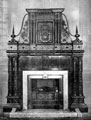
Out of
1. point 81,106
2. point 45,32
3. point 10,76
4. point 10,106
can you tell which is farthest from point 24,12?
point 81,106

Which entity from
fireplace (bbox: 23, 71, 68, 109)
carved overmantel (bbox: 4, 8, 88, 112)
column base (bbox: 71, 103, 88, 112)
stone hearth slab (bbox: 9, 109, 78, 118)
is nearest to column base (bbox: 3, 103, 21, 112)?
carved overmantel (bbox: 4, 8, 88, 112)

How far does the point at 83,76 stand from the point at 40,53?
6.24 feet

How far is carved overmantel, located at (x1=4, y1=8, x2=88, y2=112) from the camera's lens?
7.28 meters

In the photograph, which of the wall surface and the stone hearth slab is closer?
the stone hearth slab

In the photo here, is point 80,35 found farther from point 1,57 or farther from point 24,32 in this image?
point 1,57

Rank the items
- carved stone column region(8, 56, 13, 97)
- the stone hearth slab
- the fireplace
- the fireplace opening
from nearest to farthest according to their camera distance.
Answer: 1. the stone hearth slab
2. carved stone column region(8, 56, 13, 97)
3. the fireplace
4. the fireplace opening

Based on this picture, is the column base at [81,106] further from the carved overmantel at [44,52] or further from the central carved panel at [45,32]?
the central carved panel at [45,32]

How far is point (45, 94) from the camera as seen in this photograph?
7543 mm

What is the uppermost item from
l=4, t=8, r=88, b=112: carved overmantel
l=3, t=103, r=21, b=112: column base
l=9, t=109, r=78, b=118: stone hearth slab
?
l=4, t=8, r=88, b=112: carved overmantel

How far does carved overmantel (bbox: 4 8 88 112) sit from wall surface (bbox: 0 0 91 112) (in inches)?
10.6

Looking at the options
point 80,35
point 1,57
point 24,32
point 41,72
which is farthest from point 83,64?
point 1,57

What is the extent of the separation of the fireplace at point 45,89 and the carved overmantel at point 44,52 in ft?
0.63

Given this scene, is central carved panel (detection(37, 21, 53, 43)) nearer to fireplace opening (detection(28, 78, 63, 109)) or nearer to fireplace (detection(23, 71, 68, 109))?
fireplace (detection(23, 71, 68, 109))

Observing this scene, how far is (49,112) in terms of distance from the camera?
22.9 ft
